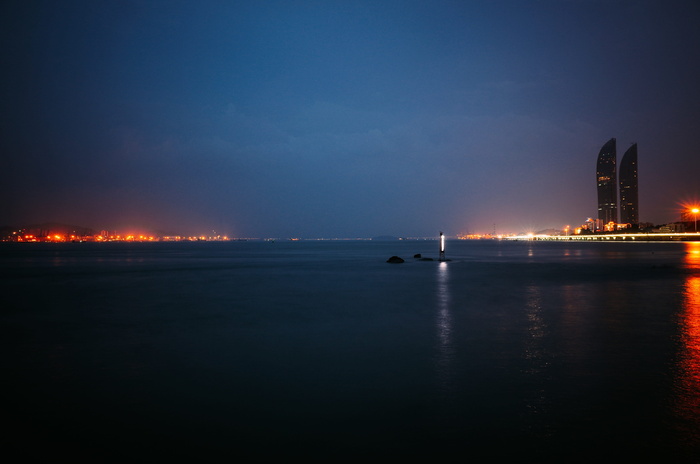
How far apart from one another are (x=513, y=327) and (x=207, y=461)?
10.9 meters

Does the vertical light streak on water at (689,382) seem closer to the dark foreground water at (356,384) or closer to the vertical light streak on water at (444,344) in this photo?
the dark foreground water at (356,384)

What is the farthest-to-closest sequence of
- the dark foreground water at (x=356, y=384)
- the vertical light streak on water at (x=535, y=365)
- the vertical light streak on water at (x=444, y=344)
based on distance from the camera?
the vertical light streak on water at (x=444, y=344)
the vertical light streak on water at (x=535, y=365)
the dark foreground water at (x=356, y=384)

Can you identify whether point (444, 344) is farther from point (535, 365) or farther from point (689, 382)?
point (689, 382)

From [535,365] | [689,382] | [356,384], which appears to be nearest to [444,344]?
[535,365]

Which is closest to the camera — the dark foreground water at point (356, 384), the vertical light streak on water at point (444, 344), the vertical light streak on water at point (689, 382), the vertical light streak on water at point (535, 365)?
the dark foreground water at point (356, 384)

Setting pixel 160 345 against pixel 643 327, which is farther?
pixel 643 327

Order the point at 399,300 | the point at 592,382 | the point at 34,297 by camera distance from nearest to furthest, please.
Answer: the point at 592,382 < the point at 399,300 < the point at 34,297

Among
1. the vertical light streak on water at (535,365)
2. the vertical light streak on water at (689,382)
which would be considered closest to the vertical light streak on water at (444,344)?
the vertical light streak on water at (535,365)

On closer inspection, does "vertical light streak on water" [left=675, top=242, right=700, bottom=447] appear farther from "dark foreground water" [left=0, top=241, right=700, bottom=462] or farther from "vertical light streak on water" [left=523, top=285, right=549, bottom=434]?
"vertical light streak on water" [left=523, top=285, right=549, bottom=434]

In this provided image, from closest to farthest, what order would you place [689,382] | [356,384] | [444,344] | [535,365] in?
1. [689,382]
2. [356,384]
3. [535,365]
4. [444,344]

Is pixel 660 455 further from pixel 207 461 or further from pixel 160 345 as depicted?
pixel 160 345

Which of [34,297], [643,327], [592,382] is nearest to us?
[592,382]

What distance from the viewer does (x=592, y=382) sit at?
8133 millimetres

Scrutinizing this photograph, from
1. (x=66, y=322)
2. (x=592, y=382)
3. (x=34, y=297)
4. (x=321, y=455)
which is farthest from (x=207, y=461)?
(x=34, y=297)
